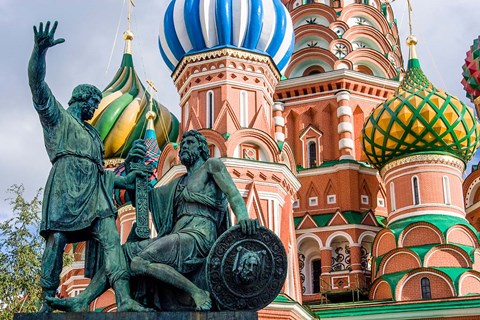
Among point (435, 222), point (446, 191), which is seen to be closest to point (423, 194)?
point (446, 191)

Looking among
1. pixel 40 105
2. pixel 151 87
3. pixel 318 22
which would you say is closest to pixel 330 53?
pixel 318 22

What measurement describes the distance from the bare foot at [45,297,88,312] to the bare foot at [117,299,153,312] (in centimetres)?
30

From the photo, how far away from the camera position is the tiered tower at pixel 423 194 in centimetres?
1922

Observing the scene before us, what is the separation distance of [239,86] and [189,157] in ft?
45.6

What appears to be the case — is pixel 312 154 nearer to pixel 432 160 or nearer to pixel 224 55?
pixel 432 160

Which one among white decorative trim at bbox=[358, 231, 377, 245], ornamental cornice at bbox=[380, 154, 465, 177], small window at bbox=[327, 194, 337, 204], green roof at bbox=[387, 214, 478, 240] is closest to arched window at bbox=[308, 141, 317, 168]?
small window at bbox=[327, 194, 337, 204]

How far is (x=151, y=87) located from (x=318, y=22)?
6001 millimetres

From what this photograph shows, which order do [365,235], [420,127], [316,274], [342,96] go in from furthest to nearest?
[342,96] → [316,274] → [365,235] → [420,127]

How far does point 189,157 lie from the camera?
6215mm

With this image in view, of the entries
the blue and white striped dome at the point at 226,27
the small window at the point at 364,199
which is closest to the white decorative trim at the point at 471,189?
the small window at the point at 364,199

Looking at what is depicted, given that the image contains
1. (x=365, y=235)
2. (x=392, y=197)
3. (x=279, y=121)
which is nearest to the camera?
(x=392, y=197)

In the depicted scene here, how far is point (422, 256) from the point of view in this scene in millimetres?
19359

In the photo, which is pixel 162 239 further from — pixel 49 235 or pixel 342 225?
pixel 342 225

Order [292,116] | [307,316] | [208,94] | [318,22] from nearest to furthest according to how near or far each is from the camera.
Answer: [307,316]
[208,94]
[292,116]
[318,22]
